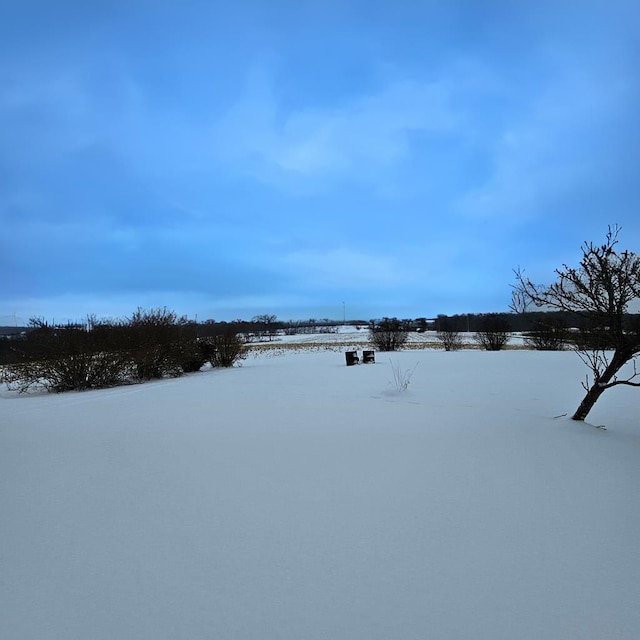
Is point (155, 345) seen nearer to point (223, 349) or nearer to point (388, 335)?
point (223, 349)

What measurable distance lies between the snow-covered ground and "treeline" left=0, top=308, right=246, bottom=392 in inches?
221

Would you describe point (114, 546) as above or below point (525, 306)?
below

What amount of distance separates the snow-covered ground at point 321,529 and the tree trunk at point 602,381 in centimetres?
26

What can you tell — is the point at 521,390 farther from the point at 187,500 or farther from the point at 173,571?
the point at 173,571

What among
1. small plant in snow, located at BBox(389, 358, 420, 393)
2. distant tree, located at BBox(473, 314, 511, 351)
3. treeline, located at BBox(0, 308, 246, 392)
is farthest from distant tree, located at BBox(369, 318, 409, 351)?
treeline, located at BBox(0, 308, 246, 392)

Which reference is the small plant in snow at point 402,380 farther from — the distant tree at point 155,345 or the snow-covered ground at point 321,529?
the distant tree at point 155,345

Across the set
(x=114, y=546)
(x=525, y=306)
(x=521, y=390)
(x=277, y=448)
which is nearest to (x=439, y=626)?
(x=114, y=546)

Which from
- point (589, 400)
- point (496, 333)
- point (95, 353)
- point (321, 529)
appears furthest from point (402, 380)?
point (496, 333)

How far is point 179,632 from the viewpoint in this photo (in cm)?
180

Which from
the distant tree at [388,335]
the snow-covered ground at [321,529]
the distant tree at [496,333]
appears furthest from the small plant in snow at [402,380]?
the distant tree at [496,333]

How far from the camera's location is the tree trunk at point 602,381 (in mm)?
5059

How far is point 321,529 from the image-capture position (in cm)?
265

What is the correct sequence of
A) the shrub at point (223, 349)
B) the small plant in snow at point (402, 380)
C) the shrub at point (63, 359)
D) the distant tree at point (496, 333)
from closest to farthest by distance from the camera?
the small plant in snow at point (402, 380) → the shrub at point (63, 359) → the shrub at point (223, 349) → the distant tree at point (496, 333)

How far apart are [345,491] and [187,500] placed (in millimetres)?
1200
